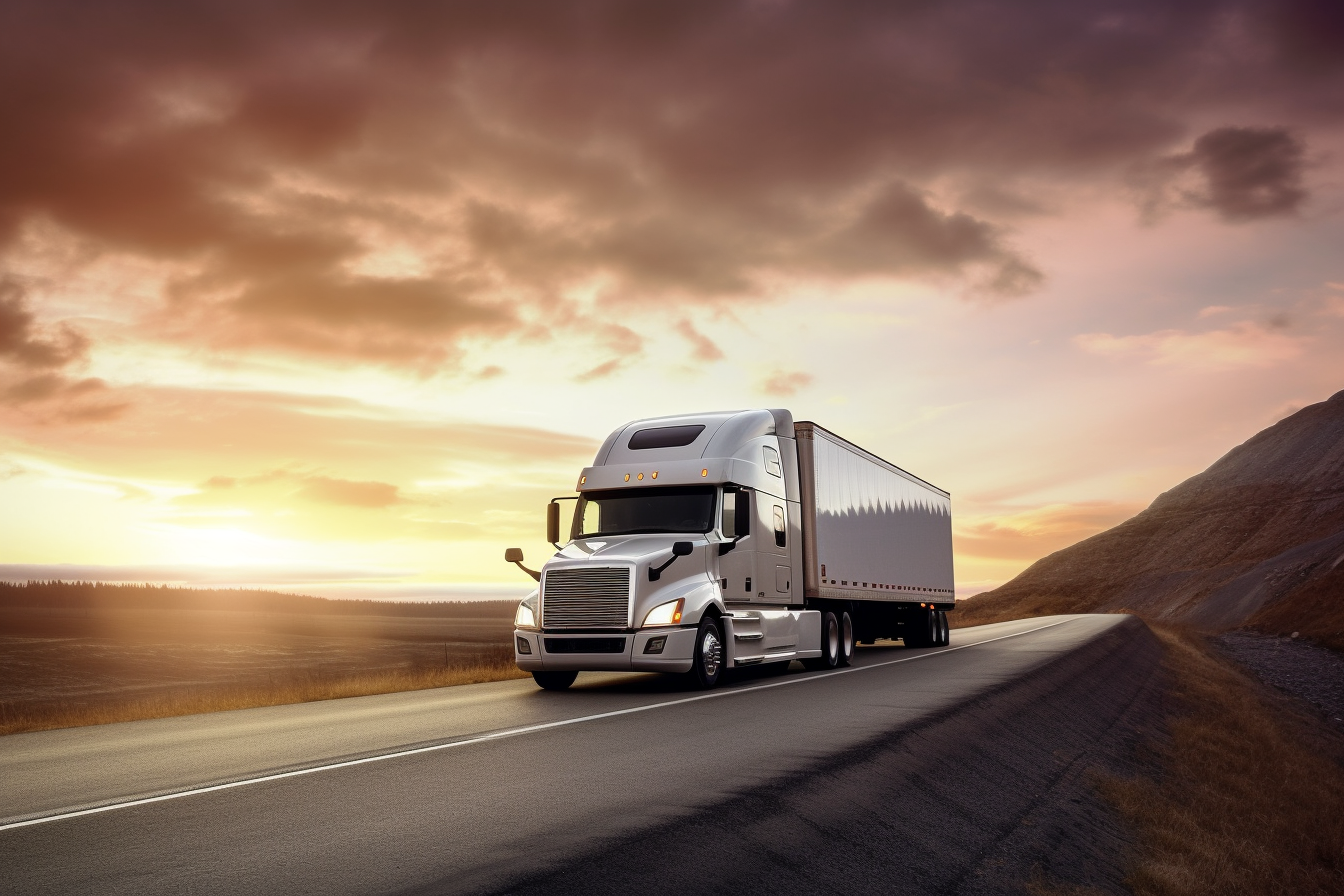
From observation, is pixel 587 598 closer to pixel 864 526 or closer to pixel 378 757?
pixel 378 757

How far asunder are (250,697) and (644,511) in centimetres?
678

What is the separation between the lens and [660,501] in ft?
52.1

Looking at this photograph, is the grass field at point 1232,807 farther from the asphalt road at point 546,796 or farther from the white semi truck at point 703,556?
the white semi truck at point 703,556

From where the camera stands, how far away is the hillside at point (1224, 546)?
283 feet

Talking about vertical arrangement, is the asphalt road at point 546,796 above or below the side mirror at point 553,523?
below

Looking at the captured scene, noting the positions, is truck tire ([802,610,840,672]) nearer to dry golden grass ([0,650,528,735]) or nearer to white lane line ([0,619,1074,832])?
white lane line ([0,619,1074,832])

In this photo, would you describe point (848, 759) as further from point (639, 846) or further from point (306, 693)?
point (306, 693)

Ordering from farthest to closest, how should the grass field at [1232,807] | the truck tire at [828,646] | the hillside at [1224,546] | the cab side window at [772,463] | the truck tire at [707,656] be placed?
1. the hillside at [1224,546]
2. the truck tire at [828,646]
3. the cab side window at [772,463]
4. the truck tire at [707,656]
5. the grass field at [1232,807]

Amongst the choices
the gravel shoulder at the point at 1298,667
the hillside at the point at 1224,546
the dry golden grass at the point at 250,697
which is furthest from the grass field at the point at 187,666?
the hillside at the point at 1224,546

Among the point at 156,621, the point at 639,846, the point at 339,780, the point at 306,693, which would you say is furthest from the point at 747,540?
the point at 156,621

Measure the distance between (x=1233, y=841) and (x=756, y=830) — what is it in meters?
7.15

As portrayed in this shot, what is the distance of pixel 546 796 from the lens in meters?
6.89

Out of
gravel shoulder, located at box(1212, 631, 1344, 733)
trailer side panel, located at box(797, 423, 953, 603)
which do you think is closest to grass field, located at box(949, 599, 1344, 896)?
trailer side panel, located at box(797, 423, 953, 603)

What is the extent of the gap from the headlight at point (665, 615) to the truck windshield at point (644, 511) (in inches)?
59.3
